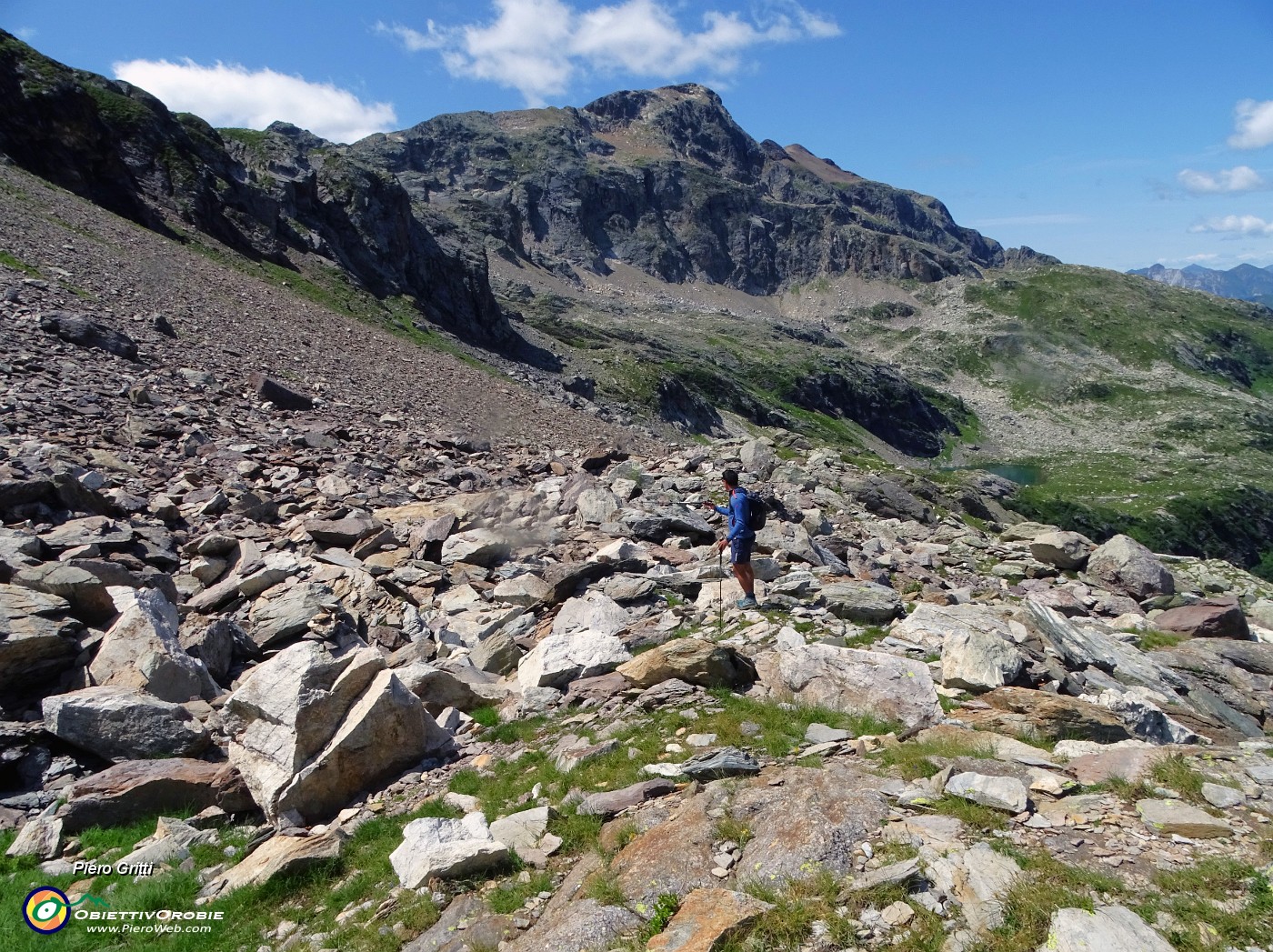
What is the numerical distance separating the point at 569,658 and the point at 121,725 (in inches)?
243

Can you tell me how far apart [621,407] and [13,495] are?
→ 58.9 metres

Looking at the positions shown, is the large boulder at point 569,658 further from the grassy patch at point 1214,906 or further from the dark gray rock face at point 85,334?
the dark gray rock face at point 85,334

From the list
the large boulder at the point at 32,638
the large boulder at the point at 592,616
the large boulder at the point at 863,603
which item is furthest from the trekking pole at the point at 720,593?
the large boulder at the point at 32,638

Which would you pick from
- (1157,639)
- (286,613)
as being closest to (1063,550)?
(1157,639)

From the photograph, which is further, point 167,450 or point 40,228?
point 40,228

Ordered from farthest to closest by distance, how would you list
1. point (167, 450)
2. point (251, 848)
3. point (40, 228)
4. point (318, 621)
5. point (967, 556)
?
point (40, 228)
point (967, 556)
point (167, 450)
point (318, 621)
point (251, 848)

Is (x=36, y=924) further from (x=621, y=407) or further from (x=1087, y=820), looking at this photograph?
(x=621, y=407)

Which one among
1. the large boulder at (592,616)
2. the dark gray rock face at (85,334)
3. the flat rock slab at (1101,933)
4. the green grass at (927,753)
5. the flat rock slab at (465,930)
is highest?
the dark gray rock face at (85,334)

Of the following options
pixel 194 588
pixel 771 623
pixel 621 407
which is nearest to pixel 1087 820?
pixel 771 623

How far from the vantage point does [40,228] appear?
35.7 m

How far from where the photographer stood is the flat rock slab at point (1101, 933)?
4820mm

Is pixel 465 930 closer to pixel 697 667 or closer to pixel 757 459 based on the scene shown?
pixel 697 667

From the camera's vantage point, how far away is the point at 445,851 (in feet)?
23.3

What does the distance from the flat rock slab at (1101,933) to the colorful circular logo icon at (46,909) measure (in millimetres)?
8935
